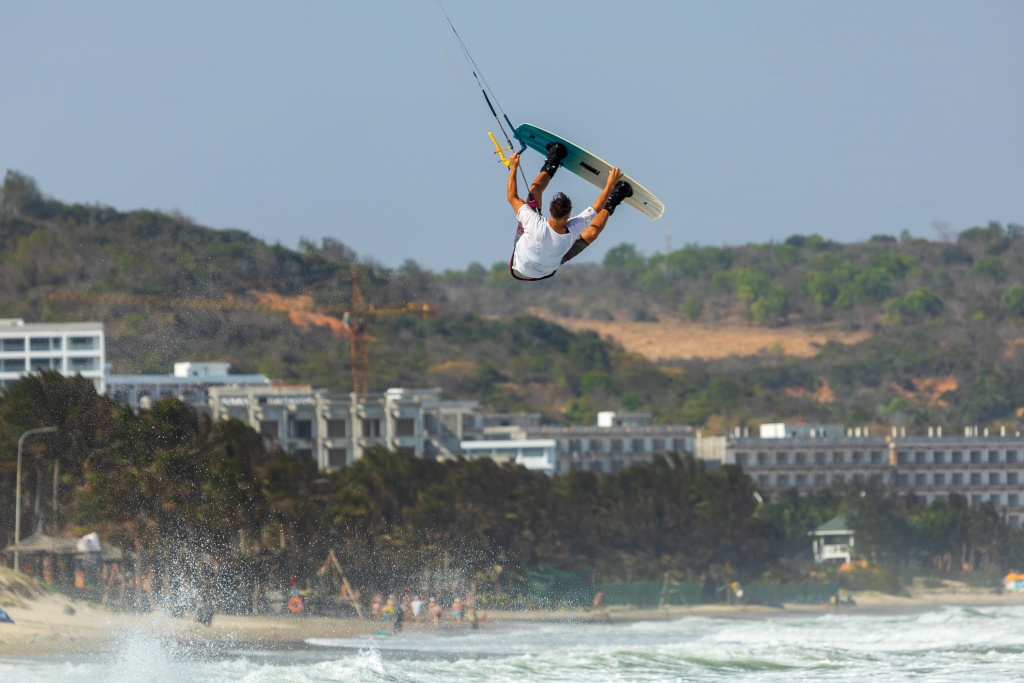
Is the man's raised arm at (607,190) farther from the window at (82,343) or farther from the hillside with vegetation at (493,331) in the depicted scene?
the window at (82,343)

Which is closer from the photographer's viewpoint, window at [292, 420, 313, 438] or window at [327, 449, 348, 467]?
window at [292, 420, 313, 438]

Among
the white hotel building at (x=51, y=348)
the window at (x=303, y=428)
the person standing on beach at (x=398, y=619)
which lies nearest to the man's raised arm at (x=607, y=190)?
the person standing on beach at (x=398, y=619)

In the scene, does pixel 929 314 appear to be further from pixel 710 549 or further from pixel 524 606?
pixel 524 606

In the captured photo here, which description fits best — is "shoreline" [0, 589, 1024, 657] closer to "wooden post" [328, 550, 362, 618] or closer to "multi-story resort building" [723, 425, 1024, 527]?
"wooden post" [328, 550, 362, 618]

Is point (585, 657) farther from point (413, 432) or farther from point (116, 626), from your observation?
point (413, 432)

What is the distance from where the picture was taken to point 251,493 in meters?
50.8

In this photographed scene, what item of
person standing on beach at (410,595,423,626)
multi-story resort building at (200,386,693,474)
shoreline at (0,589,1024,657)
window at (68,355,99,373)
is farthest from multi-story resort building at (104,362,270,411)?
person standing on beach at (410,595,423,626)

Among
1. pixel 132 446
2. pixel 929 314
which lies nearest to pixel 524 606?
pixel 132 446

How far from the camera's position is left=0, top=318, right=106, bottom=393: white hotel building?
9556 cm

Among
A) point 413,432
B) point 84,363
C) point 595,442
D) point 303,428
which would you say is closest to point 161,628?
point 303,428

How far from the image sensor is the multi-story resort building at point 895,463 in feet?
317

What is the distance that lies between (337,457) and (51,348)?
1161 inches

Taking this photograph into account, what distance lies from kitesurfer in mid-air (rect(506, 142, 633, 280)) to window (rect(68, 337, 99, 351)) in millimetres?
84936

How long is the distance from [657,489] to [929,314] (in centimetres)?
12006
